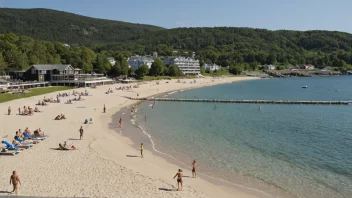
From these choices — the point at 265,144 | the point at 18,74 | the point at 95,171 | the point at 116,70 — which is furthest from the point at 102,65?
the point at 95,171

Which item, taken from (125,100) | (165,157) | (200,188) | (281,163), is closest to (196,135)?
(165,157)

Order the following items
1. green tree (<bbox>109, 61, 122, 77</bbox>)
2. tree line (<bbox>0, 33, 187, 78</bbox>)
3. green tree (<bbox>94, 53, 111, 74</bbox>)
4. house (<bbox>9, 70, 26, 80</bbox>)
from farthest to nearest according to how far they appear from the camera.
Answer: green tree (<bbox>109, 61, 122, 77</bbox>), green tree (<bbox>94, 53, 111, 74</bbox>), tree line (<bbox>0, 33, 187, 78</bbox>), house (<bbox>9, 70, 26, 80</bbox>)

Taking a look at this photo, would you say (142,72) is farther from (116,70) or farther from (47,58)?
(47,58)

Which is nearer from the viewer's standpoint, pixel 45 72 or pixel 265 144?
pixel 265 144

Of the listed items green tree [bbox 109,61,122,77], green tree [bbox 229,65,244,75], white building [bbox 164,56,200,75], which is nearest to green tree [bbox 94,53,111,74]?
green tree [bbox 109,61,122,77]

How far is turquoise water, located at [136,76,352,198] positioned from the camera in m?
19.9

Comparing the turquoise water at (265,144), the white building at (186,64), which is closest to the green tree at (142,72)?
the white building at (186,64)

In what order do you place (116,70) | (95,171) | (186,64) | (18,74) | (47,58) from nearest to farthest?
(95,171) → (18,74) → (47,58) → (116,70) → (186,64)

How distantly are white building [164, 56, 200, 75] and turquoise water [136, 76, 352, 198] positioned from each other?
92895 mm

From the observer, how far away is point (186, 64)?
5758 inches

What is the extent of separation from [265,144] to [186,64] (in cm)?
11896

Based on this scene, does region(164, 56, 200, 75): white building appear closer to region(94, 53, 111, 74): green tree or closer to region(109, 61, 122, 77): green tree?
region(109, 61, 122, 77): green tree

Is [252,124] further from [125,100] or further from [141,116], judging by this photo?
[125,100]

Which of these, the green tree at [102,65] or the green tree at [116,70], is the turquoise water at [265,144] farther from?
the green tree at [116,70]
